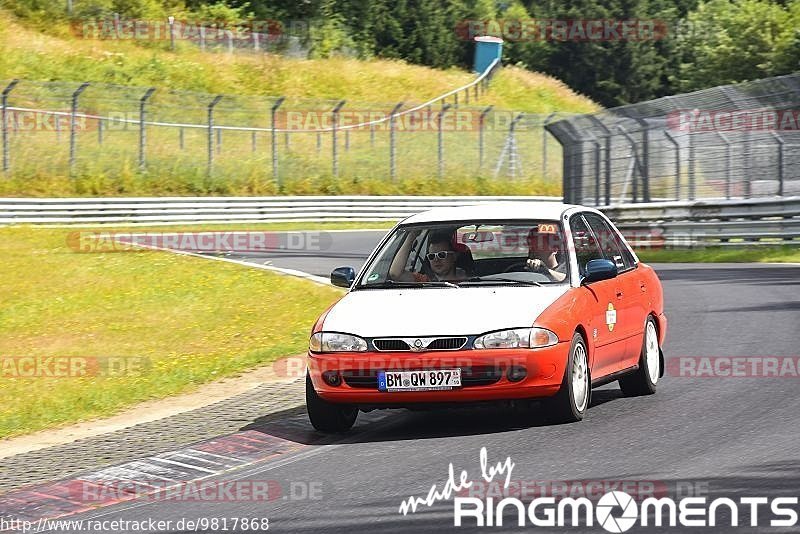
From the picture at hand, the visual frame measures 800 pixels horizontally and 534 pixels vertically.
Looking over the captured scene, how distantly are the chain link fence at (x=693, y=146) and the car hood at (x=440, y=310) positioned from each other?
18.1 metres

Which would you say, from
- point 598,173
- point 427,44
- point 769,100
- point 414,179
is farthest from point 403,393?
point 427,44

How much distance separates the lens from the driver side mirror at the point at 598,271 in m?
10.2

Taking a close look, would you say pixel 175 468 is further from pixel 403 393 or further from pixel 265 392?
pixel 265 392

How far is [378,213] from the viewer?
4406 cm

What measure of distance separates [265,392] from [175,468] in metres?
3.47

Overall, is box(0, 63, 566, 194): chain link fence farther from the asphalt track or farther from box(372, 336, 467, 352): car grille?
box(372, 336, 467, 352): car grille

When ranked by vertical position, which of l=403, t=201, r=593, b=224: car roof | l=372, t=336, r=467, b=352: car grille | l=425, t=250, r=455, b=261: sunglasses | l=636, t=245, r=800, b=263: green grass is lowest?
l=636, t=245, r=800, b=263: green grass

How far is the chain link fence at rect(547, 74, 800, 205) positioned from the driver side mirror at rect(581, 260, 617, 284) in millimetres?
17420

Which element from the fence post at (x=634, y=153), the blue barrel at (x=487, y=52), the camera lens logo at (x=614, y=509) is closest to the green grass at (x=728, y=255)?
the fence post at (x=634, y=153)

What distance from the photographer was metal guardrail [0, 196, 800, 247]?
91.1ft

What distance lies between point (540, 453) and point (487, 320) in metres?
1.12

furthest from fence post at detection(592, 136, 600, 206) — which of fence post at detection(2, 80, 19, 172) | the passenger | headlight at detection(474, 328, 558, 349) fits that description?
headlight at detection(474, 328, 558, 349)

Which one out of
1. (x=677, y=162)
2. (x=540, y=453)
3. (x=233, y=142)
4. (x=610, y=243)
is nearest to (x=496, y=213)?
(x=610, y=243)

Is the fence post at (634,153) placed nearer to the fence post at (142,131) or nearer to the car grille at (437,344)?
the fence post at (142,131)
